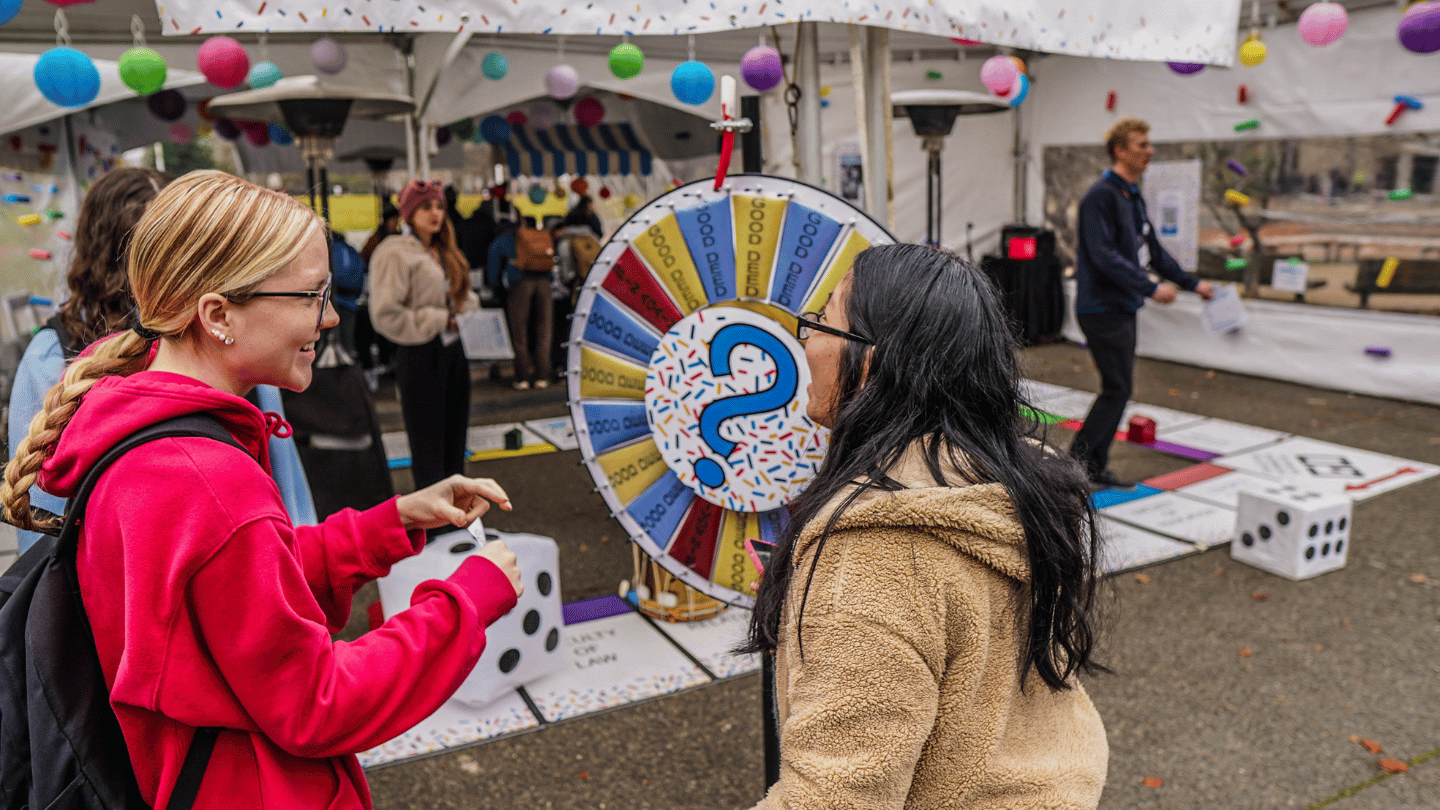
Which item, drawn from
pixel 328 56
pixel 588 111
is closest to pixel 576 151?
pixel 588 111

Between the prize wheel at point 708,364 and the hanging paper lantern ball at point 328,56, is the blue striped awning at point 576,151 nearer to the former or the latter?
the hanging paper lantern ball at point 328,56

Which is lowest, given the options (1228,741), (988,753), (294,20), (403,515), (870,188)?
(1228,741)

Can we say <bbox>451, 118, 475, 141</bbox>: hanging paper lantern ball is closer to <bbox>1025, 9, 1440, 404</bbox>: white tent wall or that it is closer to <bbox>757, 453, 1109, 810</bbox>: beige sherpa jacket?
<bbox>1025, 9, 1440, 404</bbox>: white tent wall

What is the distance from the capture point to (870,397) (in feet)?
3.81

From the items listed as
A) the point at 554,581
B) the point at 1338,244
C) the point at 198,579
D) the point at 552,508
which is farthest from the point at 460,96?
the point at 198,579

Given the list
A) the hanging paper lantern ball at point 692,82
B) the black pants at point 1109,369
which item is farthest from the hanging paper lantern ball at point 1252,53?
the hanging paper lantern ball at point 692,82

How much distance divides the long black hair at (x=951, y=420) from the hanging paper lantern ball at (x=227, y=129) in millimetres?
9459

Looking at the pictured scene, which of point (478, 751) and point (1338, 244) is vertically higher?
A: point (1338, 244)

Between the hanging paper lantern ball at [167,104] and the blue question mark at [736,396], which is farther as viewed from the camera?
the hanging paper lantern ball at [167,104]

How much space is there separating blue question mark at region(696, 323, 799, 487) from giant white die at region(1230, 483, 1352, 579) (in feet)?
9.30

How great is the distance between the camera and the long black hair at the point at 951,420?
112cm

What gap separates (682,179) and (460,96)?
434 centimetres

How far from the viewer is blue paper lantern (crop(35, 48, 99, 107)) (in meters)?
3.01

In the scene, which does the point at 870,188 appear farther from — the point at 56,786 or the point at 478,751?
the point at 56,786
